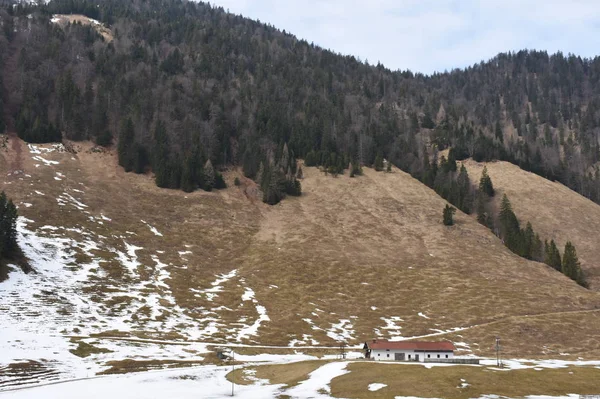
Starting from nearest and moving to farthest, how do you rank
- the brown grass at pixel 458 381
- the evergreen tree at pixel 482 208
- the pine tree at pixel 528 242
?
the brown grass at pixel 458 381 → the pine tree at pixel 528 242 → the evergreen tree at pixel 482 208

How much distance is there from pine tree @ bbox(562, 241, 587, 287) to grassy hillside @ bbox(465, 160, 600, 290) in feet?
9.76

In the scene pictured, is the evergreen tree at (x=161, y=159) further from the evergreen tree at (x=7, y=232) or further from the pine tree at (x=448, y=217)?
the pine tree at (x=448, y=217)

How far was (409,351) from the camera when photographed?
5959 cm

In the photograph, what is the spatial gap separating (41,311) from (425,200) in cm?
10694

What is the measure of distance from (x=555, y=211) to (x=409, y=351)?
330 ft

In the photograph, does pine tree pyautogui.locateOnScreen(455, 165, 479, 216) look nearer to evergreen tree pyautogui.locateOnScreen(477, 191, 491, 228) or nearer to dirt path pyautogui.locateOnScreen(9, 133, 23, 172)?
evergreen tree pyautogui.locateOnScreen(477, 191, 491, 228)

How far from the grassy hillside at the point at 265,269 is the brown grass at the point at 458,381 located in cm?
2029

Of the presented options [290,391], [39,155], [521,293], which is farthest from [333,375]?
[39,155]

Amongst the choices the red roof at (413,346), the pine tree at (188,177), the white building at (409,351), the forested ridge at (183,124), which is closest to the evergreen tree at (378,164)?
the forested ridge at (183,124)

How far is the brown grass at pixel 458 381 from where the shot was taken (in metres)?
37.7

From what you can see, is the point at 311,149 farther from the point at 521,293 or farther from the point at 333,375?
the point at 333,375

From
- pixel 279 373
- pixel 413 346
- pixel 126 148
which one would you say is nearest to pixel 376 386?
pixel 279 373

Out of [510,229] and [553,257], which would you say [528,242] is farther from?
[510,229]

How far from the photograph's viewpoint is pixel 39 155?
12269 centimetres
